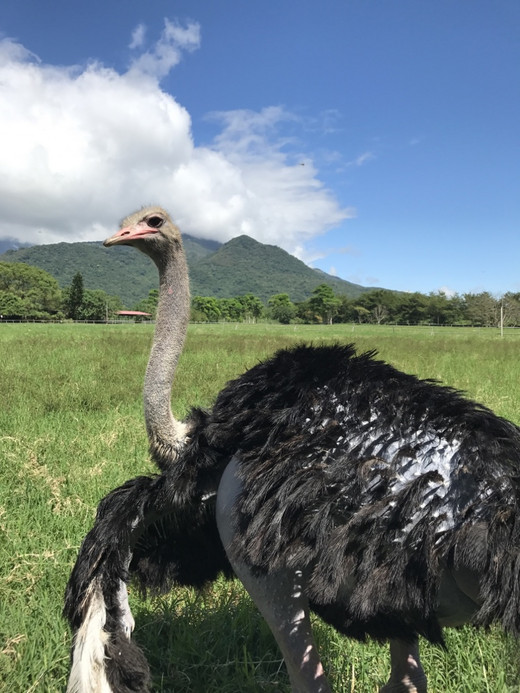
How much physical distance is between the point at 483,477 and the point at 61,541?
2569 mm

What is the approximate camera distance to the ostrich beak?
2.27m

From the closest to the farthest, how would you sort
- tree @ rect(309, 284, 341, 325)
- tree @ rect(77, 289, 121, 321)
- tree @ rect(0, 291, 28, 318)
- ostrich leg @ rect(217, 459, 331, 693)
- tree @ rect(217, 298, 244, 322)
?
ostrich leg @ rect(217, 459, 331, 693), tree @ rect(0, 291, 28, 318), tree @ rect(77, 289, 121, 321), tree @ rect(309, 284, 341, 325), tree @ rect(217, 298, 244, 322)

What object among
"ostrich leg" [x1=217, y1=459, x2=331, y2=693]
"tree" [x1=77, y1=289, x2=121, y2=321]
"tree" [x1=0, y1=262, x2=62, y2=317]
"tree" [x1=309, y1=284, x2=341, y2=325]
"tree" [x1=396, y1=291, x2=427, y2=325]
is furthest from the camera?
"tree" [x1=309, y1=284, x2=341, y2=325]

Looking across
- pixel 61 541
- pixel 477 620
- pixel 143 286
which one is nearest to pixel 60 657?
pixel 61 541

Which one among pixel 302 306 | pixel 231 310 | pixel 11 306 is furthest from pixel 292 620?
pixel 231 310

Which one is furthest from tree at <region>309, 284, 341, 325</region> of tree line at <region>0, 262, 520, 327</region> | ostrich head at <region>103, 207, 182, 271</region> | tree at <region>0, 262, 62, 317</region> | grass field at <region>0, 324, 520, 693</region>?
ostrich head at <region>103, 207, 182, 271</region>

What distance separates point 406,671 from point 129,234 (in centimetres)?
200

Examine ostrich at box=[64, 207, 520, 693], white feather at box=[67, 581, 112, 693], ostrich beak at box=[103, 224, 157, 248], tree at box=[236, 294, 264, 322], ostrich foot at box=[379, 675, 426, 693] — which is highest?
tree at box=[236, 294, 264, 322]

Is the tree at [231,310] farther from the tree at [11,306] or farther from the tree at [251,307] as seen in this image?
the tree at [11,306]

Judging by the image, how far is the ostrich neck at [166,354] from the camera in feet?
6.82

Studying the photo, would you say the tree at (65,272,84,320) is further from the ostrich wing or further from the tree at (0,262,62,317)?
the ostrich wing

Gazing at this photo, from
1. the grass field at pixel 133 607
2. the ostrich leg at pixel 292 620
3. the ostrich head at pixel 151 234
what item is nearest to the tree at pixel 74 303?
the grass field at pixel 133 607

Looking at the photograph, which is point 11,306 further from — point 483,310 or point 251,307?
point 483,310

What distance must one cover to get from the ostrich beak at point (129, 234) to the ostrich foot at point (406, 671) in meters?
1.86
